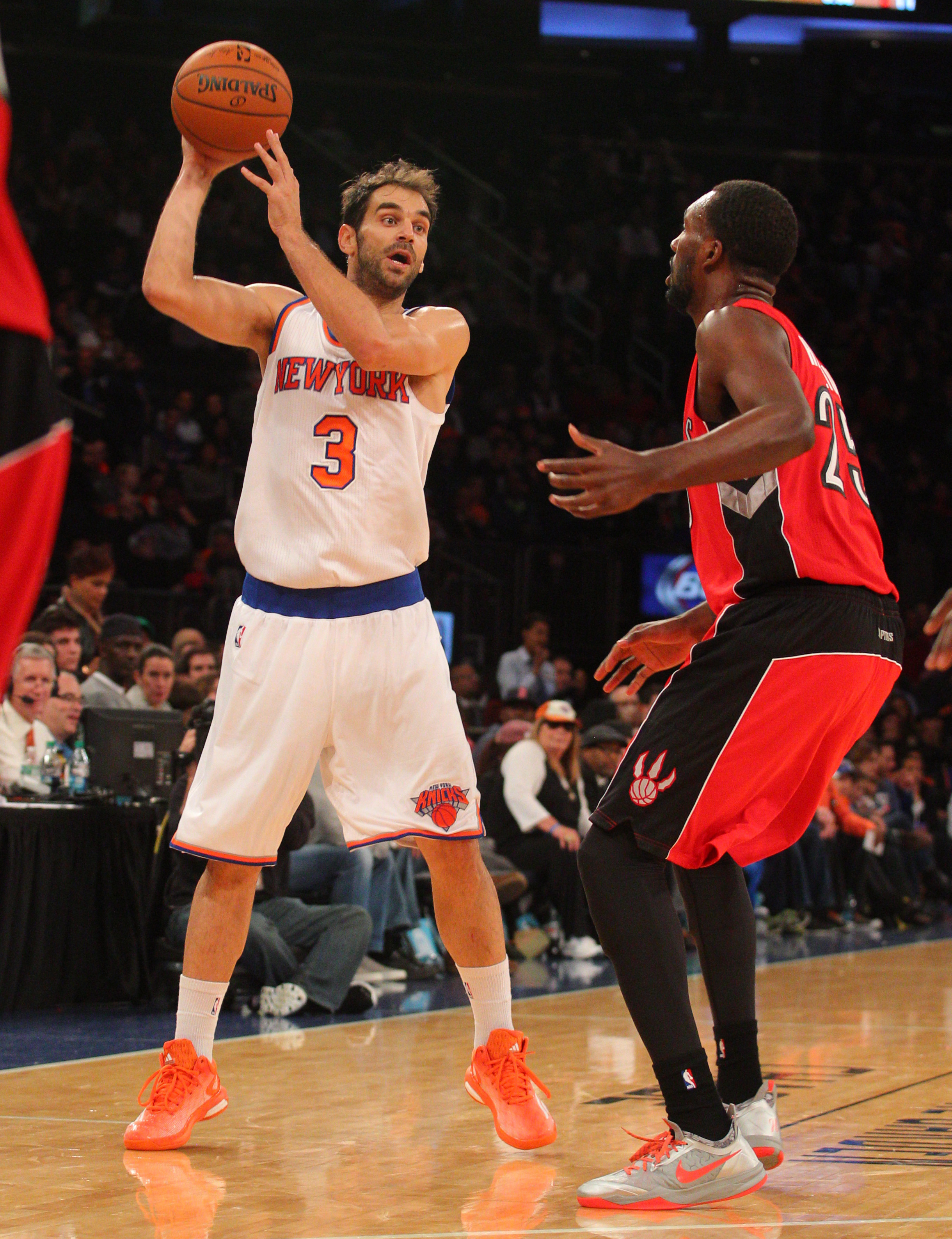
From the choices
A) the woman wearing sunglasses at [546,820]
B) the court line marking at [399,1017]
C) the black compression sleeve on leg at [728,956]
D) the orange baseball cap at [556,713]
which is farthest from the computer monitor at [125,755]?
the black compression sleeve on leg at [728,956]

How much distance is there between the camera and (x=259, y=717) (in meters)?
3.79

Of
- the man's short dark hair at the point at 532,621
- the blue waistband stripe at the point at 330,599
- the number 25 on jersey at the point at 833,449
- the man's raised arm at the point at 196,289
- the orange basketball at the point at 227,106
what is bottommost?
the man's short dark hair at the point at 532,621

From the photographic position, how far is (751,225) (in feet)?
10.8

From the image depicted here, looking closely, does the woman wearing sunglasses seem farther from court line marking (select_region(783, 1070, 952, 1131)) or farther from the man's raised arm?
the man's raised arm

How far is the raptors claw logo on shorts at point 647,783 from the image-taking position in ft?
10.2

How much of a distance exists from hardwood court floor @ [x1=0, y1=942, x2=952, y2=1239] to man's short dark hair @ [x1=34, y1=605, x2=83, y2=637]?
119 inches

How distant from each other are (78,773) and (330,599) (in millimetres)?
3422

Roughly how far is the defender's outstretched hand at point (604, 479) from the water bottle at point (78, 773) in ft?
15.1

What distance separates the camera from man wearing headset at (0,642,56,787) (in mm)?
6926

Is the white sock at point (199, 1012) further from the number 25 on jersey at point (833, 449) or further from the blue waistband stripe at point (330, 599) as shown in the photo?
the number 25 on jersey at point (833, 449)

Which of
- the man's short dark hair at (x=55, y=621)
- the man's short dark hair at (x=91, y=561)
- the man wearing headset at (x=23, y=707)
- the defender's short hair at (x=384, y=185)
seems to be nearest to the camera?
the defender's short hair at (x=384, y=185)

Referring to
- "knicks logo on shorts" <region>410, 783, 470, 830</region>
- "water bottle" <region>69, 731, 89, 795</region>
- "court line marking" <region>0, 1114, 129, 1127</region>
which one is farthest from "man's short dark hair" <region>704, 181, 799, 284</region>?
"water bottle" <region>69, 731, 89, 795</region>

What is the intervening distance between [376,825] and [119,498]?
9768mm

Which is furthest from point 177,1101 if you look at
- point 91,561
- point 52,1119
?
point 91,561
